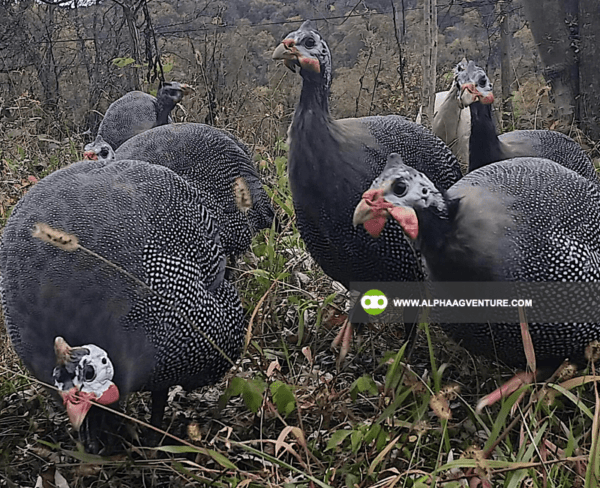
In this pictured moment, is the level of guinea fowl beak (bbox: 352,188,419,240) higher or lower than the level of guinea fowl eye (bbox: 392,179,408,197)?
lower

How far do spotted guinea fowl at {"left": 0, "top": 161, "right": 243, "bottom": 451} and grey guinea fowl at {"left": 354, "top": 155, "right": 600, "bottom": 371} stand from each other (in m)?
0.61

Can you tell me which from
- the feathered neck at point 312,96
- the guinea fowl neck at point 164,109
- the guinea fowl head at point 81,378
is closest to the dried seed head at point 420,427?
the guinea fowl head at point 81,378

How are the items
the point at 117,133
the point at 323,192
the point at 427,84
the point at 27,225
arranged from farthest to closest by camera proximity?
the point at 117,133, the point at 427,84, the point at 323,192, the point at 27,225

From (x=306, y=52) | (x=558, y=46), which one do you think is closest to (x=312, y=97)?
(x=306, y=52)

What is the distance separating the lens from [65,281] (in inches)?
81.8

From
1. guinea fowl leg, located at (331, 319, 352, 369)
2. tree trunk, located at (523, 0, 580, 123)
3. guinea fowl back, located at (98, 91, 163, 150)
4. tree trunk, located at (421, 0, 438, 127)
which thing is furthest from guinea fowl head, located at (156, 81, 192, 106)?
tree trunk, located at (523, 0, 580, 123)

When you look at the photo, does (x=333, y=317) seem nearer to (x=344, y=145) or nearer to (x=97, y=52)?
(x=344, y=145)

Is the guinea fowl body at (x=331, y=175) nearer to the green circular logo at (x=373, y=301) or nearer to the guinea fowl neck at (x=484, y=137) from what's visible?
the green circular logo at (x=373, y=301)

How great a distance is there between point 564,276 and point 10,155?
4682mm

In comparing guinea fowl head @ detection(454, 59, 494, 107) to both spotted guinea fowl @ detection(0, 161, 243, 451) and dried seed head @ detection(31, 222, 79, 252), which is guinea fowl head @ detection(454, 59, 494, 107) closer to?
spotted guinea fowl @ detection(0, 161, 243, 451)

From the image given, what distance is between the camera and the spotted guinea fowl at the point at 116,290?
2.00 meters

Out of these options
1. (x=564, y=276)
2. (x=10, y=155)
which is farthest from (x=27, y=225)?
(x=10, y=155)

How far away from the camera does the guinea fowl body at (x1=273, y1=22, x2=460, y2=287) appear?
2572mm

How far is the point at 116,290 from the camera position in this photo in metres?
2.09
